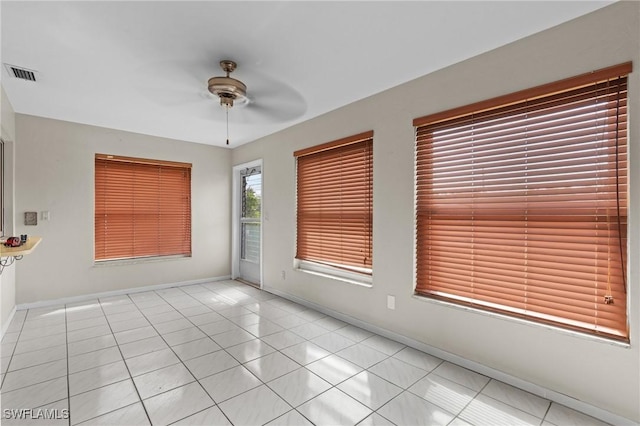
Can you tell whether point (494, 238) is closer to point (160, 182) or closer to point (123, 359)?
point (123, 359)

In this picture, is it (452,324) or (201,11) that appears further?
(452,324)

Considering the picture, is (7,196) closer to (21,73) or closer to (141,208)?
(141,208)

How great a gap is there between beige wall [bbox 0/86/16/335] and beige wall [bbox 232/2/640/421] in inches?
126

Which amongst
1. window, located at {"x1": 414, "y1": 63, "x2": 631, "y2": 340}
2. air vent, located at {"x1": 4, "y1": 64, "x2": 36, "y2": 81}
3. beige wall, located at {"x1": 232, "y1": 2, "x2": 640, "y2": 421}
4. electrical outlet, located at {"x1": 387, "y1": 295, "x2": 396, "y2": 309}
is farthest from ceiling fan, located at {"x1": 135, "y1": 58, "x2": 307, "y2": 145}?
electrical outlet, located at {"x1": 387, "y1": 295, "x2": 396, "y2": 309}

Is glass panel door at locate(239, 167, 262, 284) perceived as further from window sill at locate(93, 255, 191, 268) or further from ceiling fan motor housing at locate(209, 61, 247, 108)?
ceiling fan motor housing at locate(209, 61, 247, 108)

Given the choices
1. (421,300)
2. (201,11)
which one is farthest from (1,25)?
(421,300)

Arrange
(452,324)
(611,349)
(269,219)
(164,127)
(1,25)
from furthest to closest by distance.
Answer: (269,219) < (164,127) < (452,324) < (1,25) < (611,349)

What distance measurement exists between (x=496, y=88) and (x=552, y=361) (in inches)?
78.6

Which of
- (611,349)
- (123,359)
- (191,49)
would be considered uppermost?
(191,49)

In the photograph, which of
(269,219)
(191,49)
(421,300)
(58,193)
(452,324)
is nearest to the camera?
(191,49)

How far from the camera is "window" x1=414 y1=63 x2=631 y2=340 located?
1866 millimetres

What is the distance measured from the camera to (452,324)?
254 cm

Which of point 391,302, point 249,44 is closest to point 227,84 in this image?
point 249,44

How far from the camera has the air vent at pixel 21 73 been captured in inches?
103
